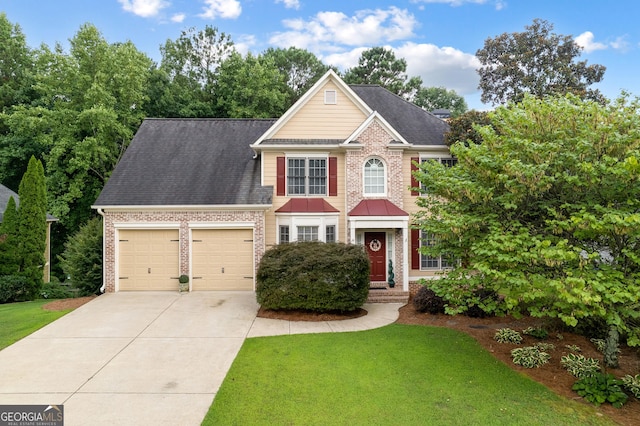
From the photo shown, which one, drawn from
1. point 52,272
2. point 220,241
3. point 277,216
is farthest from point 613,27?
point 52,272

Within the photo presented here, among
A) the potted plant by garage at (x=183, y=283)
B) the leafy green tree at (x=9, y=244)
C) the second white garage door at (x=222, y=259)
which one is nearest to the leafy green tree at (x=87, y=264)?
the leafy green tree at (x=9, y=244)

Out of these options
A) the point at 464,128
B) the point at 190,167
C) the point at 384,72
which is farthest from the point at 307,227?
the point at 384,72

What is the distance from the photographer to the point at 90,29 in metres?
24.6

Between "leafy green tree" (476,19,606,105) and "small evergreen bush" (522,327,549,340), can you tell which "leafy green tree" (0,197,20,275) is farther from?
"leafy green tree" (476,19,606,105)

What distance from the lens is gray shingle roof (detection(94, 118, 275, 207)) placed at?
14.6 meters

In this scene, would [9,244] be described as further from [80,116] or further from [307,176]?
[307,176]

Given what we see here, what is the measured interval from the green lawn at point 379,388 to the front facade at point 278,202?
5.95 meters

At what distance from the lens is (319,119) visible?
50.1 feet

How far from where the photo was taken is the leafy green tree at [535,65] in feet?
85.9

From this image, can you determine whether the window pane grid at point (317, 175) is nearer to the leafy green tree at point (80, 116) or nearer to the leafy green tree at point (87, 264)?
the leafy green tree at point (87, 264)

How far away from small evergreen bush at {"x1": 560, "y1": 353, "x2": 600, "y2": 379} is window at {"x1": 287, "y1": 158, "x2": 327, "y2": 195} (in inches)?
387

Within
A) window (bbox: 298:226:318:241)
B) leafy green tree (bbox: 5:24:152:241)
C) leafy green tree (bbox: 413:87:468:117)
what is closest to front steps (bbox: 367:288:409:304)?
window (bbox: 298:226:318:241)

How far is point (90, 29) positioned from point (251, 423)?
28015mm

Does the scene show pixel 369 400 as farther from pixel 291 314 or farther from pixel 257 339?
pixel 291 314
